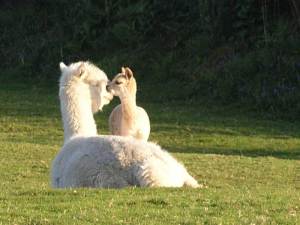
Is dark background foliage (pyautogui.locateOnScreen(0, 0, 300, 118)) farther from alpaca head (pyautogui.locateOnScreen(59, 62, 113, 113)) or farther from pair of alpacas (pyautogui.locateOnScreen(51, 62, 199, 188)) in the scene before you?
pair of alpacas (pyautogui.locateOnScreen(51, 62, 199, 188))

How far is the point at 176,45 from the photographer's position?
2959cm

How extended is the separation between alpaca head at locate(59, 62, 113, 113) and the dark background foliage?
498 inches

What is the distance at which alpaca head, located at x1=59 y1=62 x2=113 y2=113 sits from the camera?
9836mm

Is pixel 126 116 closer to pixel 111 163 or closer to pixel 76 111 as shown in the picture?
pixel 76 111

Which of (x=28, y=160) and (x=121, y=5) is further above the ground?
(x=121, y=5)

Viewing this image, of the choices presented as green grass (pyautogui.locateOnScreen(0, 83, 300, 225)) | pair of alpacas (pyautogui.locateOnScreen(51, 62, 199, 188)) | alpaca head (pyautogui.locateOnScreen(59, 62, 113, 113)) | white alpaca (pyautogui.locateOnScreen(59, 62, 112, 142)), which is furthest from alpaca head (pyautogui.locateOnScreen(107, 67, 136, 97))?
pair of alpacas (pyautogui.locateOnScreen(51, 62, 199, 188))

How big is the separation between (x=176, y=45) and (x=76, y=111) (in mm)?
20040

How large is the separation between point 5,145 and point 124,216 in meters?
9.38

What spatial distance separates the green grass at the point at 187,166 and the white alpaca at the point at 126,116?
38.0 inches

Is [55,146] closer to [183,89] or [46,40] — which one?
[183,89]

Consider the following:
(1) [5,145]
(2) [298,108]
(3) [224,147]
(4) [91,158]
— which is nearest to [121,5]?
(2) [298,108]

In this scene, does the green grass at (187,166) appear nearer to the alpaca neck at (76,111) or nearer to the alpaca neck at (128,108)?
the alpaca neck at (76,111)

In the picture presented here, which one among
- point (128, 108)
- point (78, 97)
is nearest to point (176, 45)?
point (128, 108)

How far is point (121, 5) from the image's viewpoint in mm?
31672
